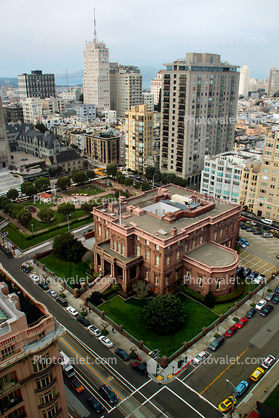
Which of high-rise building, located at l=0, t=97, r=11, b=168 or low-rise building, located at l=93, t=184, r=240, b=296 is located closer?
Answer: low-rise building, located at l=93, t=184, r=240, b=296

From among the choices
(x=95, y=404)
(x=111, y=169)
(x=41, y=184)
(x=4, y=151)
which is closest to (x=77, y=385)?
(x=95, y=404)

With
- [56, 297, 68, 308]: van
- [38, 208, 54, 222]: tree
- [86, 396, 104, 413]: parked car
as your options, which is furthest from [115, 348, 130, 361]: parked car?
[38, 208, 54, 222]: tree

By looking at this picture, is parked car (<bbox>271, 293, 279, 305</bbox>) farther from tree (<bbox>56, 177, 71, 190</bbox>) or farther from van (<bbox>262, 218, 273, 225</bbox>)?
tree (<bbox>56, 177, 71, 190</bbox>)

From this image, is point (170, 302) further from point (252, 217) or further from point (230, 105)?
point (230, 105)

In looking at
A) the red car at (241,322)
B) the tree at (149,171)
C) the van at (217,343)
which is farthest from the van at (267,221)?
the tree at (149,171)

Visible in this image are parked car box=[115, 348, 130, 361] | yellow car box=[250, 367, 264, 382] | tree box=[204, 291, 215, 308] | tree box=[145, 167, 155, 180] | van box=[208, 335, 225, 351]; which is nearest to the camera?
yellow car box=[250, 367, 264, 382]

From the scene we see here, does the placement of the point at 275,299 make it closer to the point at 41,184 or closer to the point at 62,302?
the point at 62,302

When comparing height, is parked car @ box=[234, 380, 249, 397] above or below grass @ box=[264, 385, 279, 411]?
above
